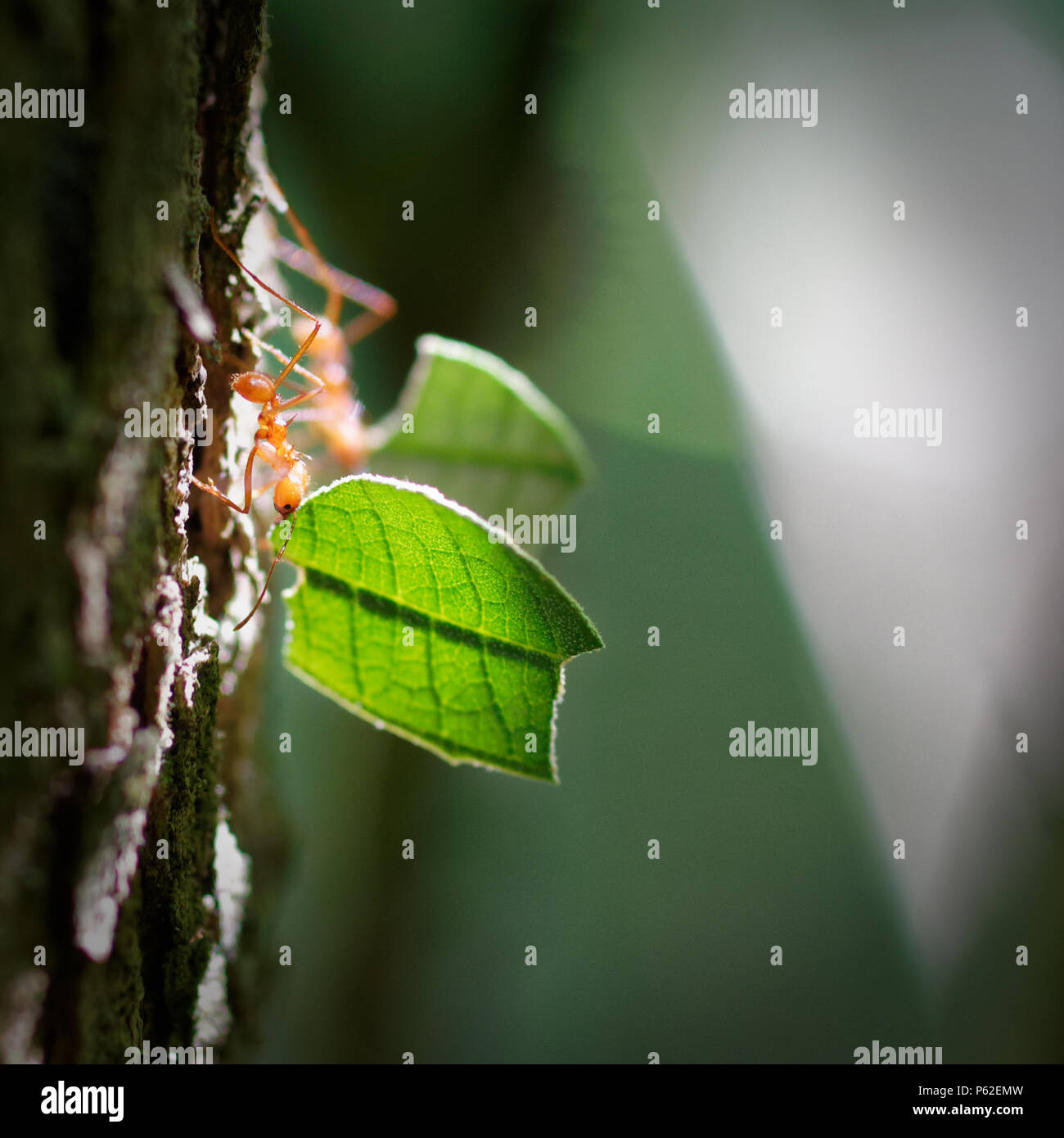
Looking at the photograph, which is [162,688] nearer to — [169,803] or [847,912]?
[169,803]

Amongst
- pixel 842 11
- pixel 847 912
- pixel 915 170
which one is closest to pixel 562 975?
pixel 847 912

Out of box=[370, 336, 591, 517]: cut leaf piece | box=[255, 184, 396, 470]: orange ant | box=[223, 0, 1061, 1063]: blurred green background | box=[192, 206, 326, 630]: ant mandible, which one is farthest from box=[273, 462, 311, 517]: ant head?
box=[223, 0, 1061, 1063]: blurred green background

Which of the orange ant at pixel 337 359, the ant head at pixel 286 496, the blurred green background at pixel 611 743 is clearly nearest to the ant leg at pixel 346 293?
the orange ant at pixel 337 359

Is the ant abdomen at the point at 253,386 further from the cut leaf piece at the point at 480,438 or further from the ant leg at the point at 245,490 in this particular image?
the cut leaf piece at the point at 480,438

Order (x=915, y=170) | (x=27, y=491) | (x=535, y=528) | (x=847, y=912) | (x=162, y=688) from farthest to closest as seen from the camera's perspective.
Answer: (x=847, y=912) → (x=915, y=170) → (x=535, y=528) → (x=162, y=688) → (x=27, y=491)

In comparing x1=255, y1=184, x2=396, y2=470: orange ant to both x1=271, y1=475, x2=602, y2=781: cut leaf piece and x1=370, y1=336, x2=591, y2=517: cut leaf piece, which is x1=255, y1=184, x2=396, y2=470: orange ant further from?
x1=271, y1=475, x2=602, y2=781: cut leaf piece

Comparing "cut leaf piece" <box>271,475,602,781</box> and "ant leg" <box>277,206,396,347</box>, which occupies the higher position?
"ant leg" <box>277,206,396,347</box>
